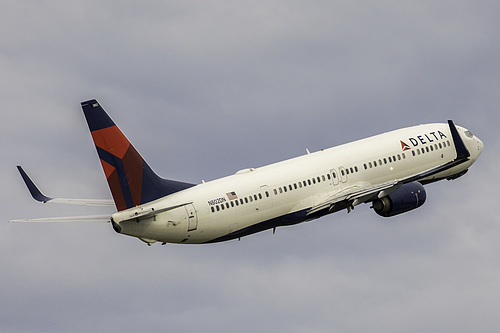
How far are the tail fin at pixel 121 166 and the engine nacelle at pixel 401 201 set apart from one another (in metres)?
17.4

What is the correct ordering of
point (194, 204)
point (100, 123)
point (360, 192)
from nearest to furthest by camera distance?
point (100, 123) < point (194, 204) < point (360, 192)

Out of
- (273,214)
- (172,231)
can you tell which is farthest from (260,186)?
(172,231)

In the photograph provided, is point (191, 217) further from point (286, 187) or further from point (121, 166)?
point (286, 187)

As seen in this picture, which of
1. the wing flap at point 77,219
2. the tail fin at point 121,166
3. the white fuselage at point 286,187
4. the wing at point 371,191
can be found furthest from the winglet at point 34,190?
the wing at point 371,191

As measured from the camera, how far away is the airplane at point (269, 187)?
66688mm

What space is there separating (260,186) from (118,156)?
36.9ft

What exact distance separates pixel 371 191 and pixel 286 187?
6.59 metres

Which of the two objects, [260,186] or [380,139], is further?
[380,139]

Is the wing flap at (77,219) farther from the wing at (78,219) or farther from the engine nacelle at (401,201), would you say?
the engine nacelle at (401,201)

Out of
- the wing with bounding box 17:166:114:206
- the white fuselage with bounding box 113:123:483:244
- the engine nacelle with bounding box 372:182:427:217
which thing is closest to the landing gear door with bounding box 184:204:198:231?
the white fuselage with bounding box 113:123:483:244

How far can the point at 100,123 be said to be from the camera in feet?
213

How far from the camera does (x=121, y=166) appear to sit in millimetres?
66250

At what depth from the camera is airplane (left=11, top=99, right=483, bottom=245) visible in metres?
66.7

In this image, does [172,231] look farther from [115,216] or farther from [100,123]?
[100,123]
